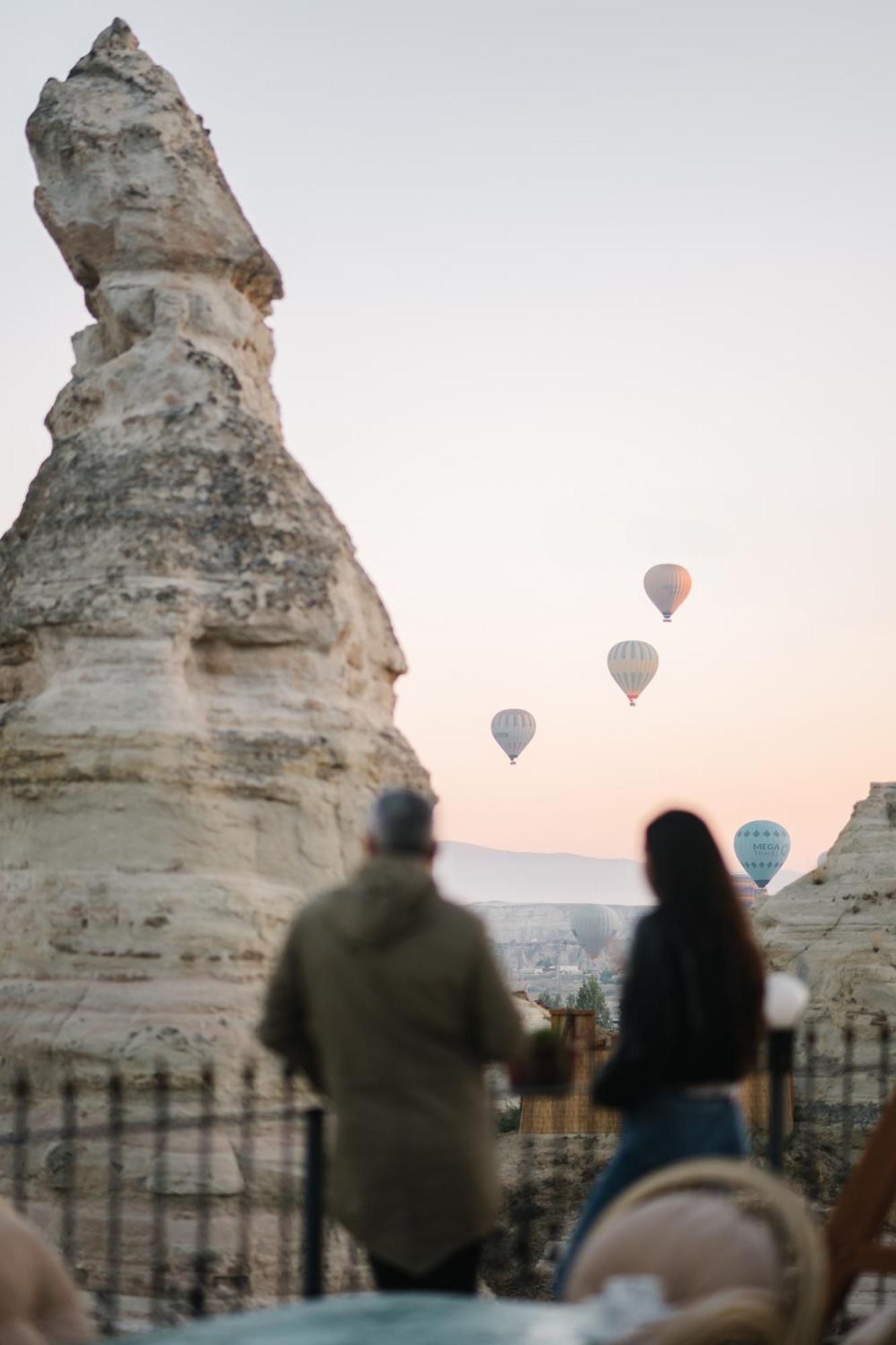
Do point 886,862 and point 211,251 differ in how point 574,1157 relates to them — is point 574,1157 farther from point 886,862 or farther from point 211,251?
point 211,251

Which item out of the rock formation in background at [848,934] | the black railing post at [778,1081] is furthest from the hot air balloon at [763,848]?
the black railing post at [778,1081]

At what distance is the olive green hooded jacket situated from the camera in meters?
4.14

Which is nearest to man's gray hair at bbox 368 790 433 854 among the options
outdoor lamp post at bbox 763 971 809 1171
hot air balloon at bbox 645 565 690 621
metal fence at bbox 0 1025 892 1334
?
outdoor lamp post at bbox 763 971 809 1171

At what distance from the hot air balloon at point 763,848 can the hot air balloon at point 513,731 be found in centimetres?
1197

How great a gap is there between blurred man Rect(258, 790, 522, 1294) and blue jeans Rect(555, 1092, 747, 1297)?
0.64 metres

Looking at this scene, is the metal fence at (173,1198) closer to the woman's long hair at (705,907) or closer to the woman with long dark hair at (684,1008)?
the woman with long dark hair at (684,1008)

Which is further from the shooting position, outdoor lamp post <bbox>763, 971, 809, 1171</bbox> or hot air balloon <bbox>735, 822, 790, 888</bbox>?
hot air balloon <bbox>735, 822, 790, 888</bbox>

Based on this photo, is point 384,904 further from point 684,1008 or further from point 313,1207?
point 313,1207

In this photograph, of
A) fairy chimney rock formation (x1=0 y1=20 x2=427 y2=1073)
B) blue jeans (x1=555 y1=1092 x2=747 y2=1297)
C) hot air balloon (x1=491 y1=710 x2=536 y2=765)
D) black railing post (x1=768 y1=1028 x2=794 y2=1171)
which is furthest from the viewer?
hot air balloon (x1=491 y1=710 x2=536 y2=765)

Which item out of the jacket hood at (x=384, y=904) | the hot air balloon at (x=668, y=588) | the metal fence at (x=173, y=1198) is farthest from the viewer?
the hot air balloon at (x=668, y=588)

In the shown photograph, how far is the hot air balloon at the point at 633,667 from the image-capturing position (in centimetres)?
5409

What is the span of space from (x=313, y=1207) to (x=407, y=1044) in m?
1.39

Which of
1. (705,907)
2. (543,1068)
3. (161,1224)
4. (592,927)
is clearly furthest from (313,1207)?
(592,927)

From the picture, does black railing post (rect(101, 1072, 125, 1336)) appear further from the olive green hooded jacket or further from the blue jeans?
the olive green hooded jacket
